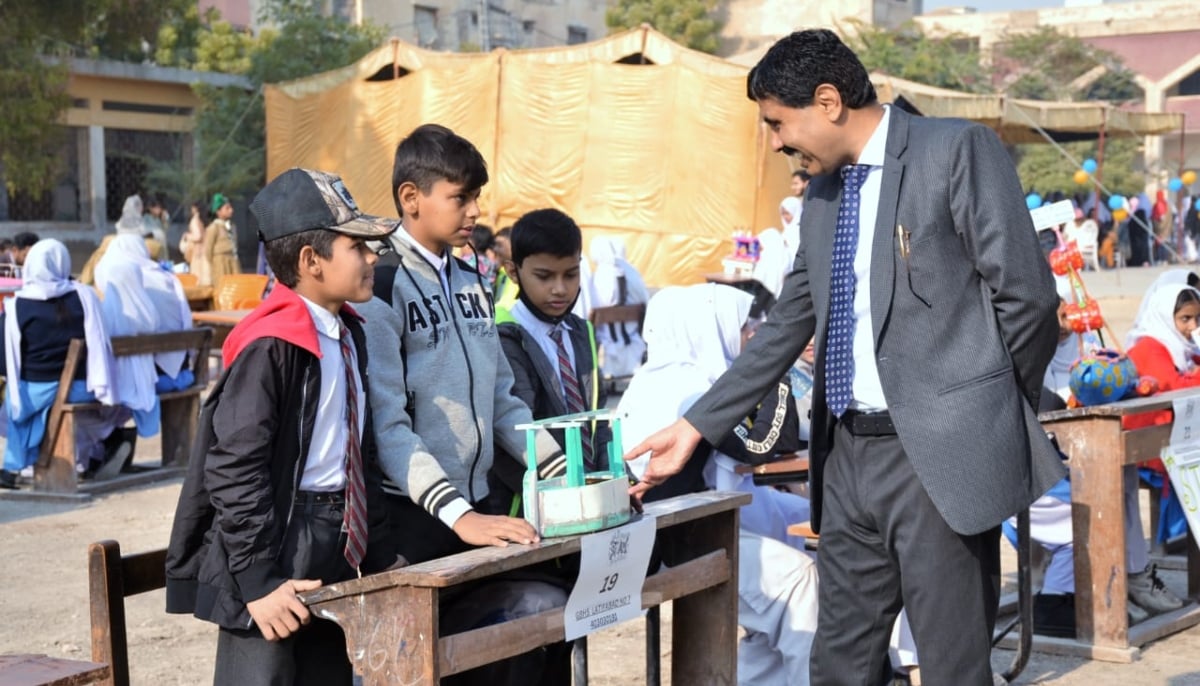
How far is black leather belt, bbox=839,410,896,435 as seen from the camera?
3213 mm

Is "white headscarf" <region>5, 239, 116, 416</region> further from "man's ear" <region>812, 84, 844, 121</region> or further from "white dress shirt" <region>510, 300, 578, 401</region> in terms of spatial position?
"man's ear" <region>812, 84, 844, 121</region>

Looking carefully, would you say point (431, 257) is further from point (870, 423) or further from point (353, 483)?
point (870, 423)

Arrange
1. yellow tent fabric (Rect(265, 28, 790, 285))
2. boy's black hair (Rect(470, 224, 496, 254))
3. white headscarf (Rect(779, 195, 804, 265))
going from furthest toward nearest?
1. yellow tent fabric (Rect(265, 28, 790, 285))
2. white headscarf (Rect(779, 195, 804, 265))
3. boy's black hair (Rect(470, 224, 496, 254))

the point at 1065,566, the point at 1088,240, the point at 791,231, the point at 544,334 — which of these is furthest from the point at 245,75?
the point at 544,334

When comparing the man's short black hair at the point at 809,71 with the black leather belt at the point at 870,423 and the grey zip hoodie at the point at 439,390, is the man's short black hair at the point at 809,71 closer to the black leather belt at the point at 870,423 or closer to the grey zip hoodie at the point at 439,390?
the black leather belt at the point at 870,423

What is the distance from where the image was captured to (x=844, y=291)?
3.28 m

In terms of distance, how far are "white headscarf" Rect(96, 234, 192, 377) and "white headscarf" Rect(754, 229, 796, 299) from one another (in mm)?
4489

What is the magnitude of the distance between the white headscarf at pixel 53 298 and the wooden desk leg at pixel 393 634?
6351 millimetres

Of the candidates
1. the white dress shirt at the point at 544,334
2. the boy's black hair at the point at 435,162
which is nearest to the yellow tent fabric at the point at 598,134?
the white dress shirt at the point at 544,334

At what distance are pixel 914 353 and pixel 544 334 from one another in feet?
4.59

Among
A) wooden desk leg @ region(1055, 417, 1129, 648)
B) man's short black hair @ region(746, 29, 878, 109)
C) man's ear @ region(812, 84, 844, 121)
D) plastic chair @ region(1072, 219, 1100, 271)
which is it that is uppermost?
plastic chair @ region(1072, 219, 1100, 271)

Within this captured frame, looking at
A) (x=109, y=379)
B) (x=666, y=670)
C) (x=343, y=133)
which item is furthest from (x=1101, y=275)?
(x=666, y=670)

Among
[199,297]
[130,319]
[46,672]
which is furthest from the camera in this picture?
[199,297]

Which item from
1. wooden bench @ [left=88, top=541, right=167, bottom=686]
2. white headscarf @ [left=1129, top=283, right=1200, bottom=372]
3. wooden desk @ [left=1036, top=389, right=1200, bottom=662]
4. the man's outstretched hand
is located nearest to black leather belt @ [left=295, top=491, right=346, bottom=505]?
wooden bench @ [left=88, top=541, right=167, bottom=686]
